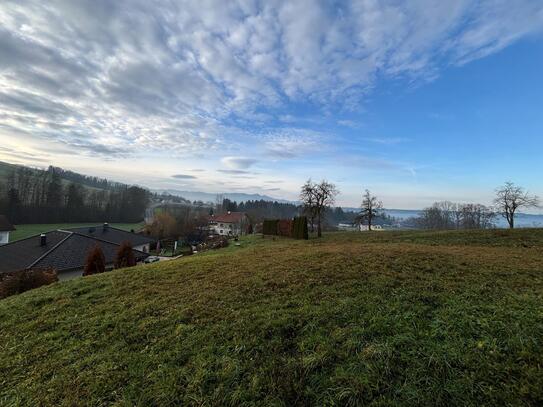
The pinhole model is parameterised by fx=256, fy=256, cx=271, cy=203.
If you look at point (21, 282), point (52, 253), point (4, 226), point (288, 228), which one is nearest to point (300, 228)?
point (288, 228)

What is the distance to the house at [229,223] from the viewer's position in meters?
64.5

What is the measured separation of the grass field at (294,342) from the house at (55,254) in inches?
633

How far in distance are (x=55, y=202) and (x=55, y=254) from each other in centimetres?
5563

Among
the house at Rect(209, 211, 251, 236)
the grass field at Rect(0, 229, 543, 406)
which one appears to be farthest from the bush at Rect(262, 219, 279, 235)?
the house at Rect(209, 211, 251, 236)

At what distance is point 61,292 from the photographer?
681cm

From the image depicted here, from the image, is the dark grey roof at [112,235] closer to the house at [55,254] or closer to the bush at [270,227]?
the house at [55,254]

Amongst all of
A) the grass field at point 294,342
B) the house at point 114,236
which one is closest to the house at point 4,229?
the house at point 114,236

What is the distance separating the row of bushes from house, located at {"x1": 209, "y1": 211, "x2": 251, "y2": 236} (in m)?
30.1

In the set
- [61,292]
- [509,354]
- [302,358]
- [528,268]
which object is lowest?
[61,292]

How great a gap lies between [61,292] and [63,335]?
10.4ft

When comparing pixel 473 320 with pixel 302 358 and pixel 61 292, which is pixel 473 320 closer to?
pixel 302 358

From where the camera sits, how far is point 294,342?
138 inches

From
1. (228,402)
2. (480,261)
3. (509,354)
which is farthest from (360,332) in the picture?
(480,261)

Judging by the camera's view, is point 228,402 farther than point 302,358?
No
